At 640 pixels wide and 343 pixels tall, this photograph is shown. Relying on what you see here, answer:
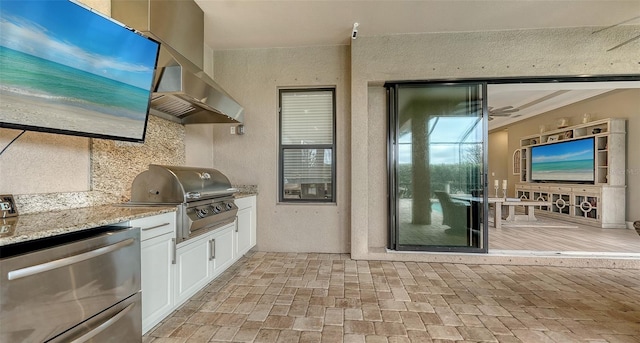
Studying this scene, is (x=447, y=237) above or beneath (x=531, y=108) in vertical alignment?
beneath

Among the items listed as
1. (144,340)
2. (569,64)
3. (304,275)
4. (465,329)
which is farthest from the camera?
(569,64)

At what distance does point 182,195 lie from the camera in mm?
2291

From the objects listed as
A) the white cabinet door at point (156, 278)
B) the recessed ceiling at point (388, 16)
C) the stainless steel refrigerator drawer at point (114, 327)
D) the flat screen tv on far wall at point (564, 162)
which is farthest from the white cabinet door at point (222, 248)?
the flat screen tv on far wall at point (564, 162)

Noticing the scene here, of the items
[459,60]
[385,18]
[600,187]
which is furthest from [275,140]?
[600,187]

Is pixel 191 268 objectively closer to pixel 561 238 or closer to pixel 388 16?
pixel 388 16

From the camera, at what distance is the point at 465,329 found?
6.63 feet

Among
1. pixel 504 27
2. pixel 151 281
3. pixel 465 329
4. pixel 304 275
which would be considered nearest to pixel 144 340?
pixel 151 281

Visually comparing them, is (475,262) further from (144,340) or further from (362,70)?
(144,340)

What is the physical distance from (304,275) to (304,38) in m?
3.04

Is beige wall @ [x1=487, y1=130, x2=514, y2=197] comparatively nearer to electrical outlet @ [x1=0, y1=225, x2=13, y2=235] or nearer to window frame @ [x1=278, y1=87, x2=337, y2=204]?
window frame @ [x1=278, y1=87, x2=337, y2=204]

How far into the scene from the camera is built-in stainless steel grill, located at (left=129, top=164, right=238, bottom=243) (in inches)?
88.9

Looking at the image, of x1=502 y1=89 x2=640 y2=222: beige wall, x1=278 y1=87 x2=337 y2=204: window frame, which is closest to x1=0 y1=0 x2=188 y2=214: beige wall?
x1=278 y1=87 x2=337 y2=204: window frame

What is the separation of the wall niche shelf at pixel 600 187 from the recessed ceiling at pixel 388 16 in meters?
3.19

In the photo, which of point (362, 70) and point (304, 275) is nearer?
point (304, 275)
